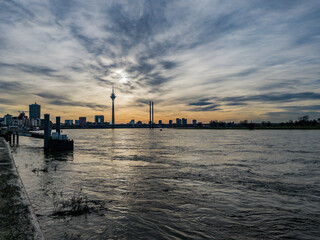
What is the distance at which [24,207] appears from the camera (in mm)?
6309

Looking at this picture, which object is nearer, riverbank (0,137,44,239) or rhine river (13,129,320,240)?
riverbank (0,137,44,239)

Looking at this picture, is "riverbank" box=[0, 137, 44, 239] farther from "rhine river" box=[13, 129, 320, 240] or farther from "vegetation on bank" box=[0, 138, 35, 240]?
"rhine river" box=[13, 129, 320, 240]

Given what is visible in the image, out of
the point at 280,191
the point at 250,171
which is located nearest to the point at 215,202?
the point at 280,191

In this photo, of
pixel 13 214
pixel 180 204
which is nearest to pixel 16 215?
pixel 13 214

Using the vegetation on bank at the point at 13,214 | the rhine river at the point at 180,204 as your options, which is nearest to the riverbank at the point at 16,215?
the vegetation on bank at the point at 13,214

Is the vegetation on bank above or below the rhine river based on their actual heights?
above

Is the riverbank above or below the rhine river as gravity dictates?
above

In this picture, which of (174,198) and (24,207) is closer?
(24,207)

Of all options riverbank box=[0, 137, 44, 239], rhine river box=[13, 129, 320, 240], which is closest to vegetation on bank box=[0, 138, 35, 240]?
riverbank box=[0, 137, 44, 239]

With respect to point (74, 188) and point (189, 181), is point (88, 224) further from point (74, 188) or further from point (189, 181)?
point (189, 181)

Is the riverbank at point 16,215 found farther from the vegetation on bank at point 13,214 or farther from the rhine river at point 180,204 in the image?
the rhine river at point 180,204

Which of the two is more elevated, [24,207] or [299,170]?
[24,207]

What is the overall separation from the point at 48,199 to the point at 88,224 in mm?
4116

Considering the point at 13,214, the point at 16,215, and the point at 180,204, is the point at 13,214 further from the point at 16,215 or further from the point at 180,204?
the point at 180,204
